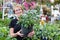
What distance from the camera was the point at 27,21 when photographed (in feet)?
9.30

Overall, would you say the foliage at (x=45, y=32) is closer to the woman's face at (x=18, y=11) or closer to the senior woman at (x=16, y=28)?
the senior woman at (x=16, y=28)

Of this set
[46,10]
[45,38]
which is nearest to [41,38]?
[45,38]

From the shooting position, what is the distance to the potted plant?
276 centimetres

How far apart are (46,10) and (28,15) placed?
3344mm

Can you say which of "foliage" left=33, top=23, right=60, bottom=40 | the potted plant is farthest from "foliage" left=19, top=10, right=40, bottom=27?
"foliage" left=33, top=23, right=60, bottom=40

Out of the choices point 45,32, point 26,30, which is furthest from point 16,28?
point 45,32

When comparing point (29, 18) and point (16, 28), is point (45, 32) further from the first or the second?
point (16, 28)

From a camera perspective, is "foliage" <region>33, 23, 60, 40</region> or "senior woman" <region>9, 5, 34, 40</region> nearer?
"senior woman" <region>9, 5, 34, 40</region>

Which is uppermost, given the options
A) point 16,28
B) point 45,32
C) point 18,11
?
point 18,11

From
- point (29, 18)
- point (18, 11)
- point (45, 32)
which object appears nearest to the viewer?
point (18, 11)

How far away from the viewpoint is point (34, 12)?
2.90 m

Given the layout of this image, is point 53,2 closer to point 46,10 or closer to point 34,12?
point 46,10

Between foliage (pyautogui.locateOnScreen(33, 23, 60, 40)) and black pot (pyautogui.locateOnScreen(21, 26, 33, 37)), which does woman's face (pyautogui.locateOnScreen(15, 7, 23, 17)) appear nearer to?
black pot (pyautogui.locateOnScreen(21, 26, 33, 37))

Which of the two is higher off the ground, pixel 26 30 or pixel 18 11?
pixel 18 11
